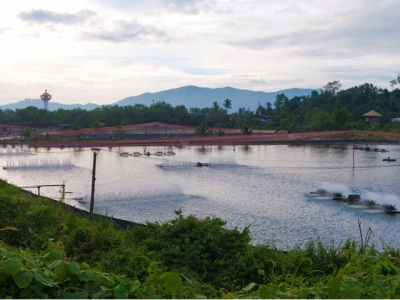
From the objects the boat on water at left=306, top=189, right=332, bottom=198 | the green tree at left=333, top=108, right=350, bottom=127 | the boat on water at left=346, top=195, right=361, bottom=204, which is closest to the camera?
the boat on water at left=346, top=195, right=361, bottom=204

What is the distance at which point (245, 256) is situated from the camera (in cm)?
640

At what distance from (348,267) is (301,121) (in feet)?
203

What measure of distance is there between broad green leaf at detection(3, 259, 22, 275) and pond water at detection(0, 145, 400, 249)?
281 inches

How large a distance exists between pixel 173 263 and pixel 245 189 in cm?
1505

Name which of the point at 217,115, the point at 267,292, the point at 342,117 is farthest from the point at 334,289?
the point at 217,115

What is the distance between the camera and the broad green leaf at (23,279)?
5.94 ft

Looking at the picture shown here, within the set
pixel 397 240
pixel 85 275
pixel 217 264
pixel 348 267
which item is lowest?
pixel 397 240

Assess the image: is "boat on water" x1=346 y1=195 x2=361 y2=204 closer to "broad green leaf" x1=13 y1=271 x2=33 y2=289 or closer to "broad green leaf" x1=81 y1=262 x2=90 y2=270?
"broad green leaf" x1=81 y1=262 x2=90 y2=270

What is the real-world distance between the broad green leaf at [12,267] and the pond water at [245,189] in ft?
23.4

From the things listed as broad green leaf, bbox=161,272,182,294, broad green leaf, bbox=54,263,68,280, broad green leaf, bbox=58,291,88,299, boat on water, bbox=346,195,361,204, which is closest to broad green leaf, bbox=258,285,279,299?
broad green leaf, bbox=161,272,182,294

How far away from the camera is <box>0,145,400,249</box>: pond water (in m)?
14.3

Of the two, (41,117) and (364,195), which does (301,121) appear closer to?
(41,117)

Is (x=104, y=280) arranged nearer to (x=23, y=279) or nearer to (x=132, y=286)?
(x=132, y=286)

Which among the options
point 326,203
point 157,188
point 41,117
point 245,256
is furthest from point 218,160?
point 41,117
